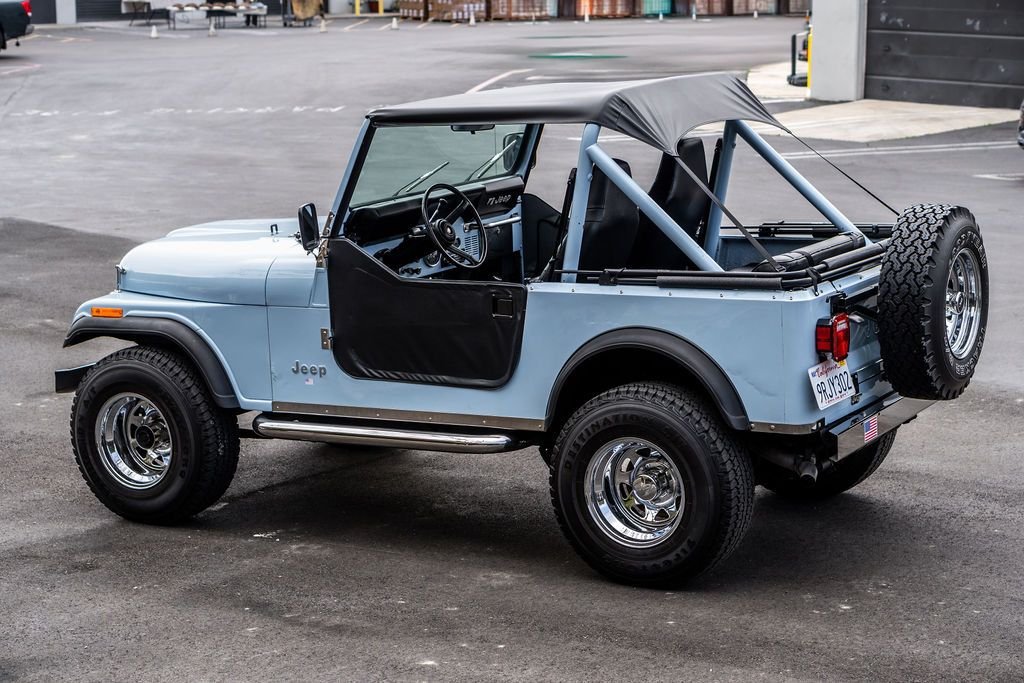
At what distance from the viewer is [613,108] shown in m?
5.80

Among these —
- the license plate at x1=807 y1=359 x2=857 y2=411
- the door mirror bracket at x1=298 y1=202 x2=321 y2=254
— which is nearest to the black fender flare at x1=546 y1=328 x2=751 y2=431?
the license plate at x1=807 y1=359 x2=857 y2=411

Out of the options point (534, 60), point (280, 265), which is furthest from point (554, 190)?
point (534, 60)

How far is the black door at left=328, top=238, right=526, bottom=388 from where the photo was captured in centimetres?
601

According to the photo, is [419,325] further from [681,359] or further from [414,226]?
[681,359]

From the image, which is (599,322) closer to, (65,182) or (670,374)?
(670,374)

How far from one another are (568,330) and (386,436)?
3.09 feet

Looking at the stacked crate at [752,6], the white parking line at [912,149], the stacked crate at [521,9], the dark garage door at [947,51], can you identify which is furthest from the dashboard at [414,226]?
the stacked crate at [752,6]

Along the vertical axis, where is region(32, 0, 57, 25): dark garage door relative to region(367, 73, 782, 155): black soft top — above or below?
above

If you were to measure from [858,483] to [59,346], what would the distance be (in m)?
5.91

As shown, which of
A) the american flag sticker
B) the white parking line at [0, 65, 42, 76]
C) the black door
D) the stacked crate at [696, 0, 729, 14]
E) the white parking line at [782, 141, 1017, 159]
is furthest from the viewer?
the stacked crate at [696, 0, 729, 14]

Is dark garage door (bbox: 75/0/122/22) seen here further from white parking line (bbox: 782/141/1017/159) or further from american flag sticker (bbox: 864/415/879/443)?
american flag sticker (bbox: 864/415/879/443)

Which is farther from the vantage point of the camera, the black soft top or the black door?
the black door

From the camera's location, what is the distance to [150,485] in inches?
260

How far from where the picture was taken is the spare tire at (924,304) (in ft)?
18.1
